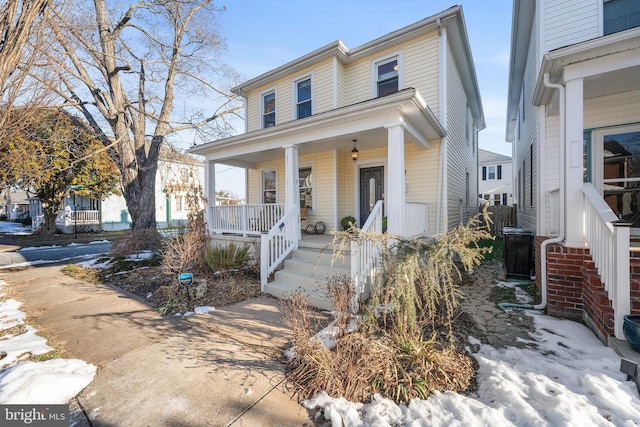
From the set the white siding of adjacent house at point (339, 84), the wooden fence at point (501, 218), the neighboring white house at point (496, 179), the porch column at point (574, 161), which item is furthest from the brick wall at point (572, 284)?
the neighboring white house at point (496, 179)

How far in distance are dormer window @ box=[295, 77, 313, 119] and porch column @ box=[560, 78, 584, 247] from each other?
266 inches

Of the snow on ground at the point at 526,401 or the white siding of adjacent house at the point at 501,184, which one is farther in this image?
the white siding of adjacent house at the point at 501,184

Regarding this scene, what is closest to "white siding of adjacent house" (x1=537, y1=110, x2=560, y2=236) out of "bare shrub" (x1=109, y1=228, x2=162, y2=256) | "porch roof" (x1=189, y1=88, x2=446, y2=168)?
"porch roof" (x1=189, y1=88, x2=446, y2=168)

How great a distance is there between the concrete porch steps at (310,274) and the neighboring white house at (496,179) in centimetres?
2497

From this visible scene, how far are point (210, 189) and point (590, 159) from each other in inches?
353

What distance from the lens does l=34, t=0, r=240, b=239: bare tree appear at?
34.8ft

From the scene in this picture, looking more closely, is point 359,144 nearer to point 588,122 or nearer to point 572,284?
point 588,122

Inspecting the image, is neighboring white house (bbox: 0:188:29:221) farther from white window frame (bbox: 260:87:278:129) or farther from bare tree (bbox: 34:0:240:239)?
white window frame (bbox: 260:87:278:129)

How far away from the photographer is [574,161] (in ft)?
12.7

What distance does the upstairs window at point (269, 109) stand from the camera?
10289 millimetres

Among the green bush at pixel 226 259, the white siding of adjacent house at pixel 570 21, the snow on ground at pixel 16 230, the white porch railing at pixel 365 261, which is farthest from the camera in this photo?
the snow on ground at pixel 16 230

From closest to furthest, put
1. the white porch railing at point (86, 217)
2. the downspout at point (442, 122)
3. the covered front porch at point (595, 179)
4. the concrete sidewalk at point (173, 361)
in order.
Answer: the concrete sidewalk at point (173, 361) < the covered front porch at point (595, 179) < the downspout at point (442, 122) < the white porch railing at point (86, 217)

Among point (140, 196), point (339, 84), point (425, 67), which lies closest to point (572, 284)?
point (425, 67)

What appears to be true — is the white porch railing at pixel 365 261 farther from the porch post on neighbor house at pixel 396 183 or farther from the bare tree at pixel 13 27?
the bare tree at pixel 13 27
